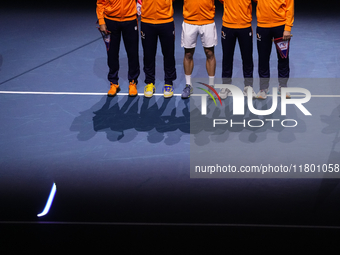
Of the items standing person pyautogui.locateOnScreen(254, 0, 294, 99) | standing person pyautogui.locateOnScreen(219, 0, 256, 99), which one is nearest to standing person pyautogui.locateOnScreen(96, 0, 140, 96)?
standing person pyautogui.locateOnScreen(219, 0, 256, 99)

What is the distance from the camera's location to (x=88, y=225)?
3.51 meters

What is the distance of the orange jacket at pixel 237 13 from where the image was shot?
5.30 meters

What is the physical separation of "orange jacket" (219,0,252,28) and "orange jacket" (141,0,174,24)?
2.43 feet

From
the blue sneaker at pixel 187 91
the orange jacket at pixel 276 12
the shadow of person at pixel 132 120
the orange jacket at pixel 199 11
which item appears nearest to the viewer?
the shadow of person at pixel 132 120

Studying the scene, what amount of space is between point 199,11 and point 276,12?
3.20ft

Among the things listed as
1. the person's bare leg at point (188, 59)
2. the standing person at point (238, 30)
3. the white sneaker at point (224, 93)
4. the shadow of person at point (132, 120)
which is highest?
the standing person at point (238, 30)

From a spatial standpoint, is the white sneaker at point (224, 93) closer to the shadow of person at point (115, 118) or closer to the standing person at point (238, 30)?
the standing person at point (238, 30)

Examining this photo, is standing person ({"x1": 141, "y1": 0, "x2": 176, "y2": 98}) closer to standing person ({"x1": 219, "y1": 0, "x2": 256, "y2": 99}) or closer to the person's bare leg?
the person's bare leg

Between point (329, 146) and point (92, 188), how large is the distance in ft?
8.56

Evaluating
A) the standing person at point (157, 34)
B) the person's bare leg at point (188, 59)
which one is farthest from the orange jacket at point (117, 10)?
the person's bare leg at point (188, 59)

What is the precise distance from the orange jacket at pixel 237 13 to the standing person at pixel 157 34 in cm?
74

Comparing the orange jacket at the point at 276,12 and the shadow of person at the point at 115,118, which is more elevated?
the orange jacket at the point at 276,12

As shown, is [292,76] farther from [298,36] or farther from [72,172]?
[72,172]

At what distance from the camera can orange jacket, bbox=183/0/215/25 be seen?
5.46m
